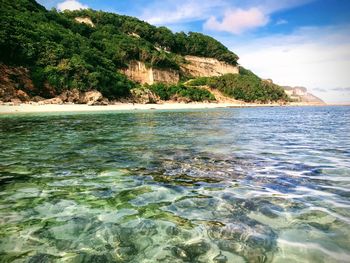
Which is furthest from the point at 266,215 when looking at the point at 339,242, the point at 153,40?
the point at 153,40

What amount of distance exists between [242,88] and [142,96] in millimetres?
49096

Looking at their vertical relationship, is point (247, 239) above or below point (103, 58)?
below

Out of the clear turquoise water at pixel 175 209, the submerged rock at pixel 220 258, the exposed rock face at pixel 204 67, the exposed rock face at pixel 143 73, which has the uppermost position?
the exposed rock face at pixel 204 67

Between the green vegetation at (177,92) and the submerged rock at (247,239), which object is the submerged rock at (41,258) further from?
the green vegetation at (177,92)

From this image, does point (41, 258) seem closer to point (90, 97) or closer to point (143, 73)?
point (90, 97)

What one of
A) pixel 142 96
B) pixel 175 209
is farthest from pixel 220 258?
pixel 142 96

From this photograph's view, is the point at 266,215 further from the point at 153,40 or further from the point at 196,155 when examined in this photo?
the point at 153,40

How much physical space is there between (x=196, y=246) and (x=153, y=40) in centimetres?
11353

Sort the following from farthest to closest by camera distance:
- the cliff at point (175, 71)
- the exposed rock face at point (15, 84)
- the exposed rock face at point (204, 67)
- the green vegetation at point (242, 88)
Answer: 1. the exposed rock face at point (204, 67)
2. the green vegetation at point (242, 88)
3. the cliff at point (175, 71)
4. the exposed rock face at point (15, 84)

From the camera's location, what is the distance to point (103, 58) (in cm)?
6831

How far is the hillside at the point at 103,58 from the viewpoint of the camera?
4400cm

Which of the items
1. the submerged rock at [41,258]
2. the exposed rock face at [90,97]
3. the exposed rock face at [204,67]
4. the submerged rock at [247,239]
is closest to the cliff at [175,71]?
the exposed rock face at [204,67]

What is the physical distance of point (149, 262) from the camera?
3.09m

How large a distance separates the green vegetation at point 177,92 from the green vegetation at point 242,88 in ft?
31.5
